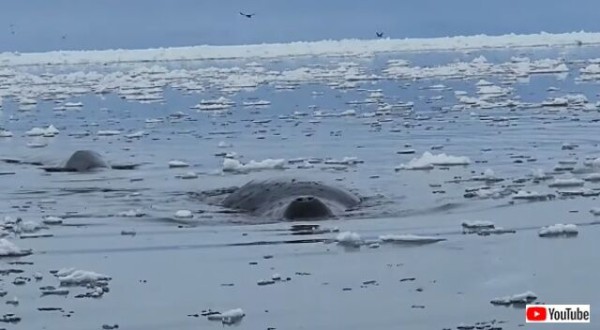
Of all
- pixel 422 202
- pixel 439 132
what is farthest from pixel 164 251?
pixel 439 132

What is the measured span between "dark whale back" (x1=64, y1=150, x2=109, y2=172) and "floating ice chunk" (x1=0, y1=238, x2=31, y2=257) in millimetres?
6490

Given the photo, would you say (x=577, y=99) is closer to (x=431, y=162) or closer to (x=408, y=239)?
(x=431, y=162)

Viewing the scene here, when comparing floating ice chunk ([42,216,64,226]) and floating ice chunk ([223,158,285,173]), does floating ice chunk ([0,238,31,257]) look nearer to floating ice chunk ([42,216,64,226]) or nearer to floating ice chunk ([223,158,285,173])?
floating ice chunk ([42,216,64,226])

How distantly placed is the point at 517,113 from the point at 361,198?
1210 cm

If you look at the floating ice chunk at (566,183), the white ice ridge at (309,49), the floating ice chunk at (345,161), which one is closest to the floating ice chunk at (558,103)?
the floating ice chunk at (345,161)

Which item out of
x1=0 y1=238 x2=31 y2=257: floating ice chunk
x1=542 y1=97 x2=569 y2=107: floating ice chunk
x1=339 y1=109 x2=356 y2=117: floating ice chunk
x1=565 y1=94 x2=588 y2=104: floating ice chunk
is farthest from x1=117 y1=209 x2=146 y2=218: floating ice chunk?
x1=565 y1=94 x2=588 y2=104: floating ice chunk

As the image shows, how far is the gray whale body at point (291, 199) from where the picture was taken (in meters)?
11.4

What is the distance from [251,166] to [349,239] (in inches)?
234

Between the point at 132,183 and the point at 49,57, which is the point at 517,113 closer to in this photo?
the point at 132,183

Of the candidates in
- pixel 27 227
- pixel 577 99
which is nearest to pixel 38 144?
pixel 27 227

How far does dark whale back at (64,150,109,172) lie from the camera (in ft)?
53.9

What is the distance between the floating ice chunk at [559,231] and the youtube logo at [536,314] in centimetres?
268

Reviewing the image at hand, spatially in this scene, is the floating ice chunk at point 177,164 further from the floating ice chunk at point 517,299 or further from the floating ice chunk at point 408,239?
the floating ice chunk at point 517,299

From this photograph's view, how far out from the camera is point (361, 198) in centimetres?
1275
